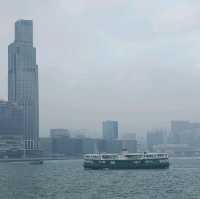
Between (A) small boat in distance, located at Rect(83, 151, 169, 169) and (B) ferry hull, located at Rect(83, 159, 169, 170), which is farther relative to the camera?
(A) small boat in distance, located at Rect(83, 151, 169, 169)

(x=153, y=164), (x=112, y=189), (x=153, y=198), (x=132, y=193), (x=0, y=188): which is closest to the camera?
(x=153, y=198)

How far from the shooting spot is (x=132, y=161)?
583 ft

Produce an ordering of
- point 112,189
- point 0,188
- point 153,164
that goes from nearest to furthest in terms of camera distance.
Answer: point 112,189
point 0,188
point 153,164

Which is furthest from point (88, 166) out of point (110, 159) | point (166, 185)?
point (166, 185)

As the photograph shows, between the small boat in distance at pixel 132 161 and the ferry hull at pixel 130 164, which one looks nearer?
the ferry hull at pixel 130 164

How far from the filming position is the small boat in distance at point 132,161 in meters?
176

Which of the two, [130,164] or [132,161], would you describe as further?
[132,161]


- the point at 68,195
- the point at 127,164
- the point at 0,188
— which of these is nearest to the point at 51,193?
the point at 68,195

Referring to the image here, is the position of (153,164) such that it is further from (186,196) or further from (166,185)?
(186,196)

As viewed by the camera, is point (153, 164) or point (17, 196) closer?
point (17, 196)

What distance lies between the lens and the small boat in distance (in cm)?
17612

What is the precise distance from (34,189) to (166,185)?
25.3 m

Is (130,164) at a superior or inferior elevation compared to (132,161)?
inferior

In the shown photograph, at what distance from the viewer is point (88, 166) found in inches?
7224
